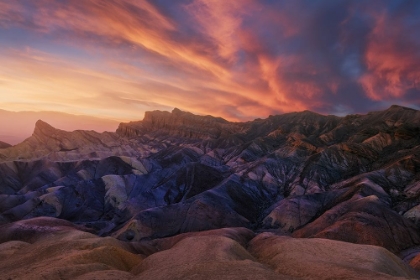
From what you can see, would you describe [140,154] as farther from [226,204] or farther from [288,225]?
[288,225]

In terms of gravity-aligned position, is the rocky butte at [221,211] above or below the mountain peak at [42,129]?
below

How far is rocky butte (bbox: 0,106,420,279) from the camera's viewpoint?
33.9 m

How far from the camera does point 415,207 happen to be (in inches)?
3182

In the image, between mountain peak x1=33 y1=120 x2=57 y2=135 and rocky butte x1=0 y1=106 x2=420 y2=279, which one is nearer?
rocky butte x1=0 y1=106 x2=420 y2=279

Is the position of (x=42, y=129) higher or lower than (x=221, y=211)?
higher

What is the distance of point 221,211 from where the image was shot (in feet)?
300

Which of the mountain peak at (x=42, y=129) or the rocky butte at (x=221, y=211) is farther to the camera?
the mountain peak at (x=42, y=129)

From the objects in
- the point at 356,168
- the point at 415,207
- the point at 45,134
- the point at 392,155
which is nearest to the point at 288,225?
the point at 415,207

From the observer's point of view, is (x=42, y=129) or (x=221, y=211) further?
(x=42, y=129)

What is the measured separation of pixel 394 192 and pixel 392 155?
40.8m

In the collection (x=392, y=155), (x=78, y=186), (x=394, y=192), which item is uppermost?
(x=392, y=155)

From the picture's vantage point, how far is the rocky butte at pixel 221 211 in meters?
33.9

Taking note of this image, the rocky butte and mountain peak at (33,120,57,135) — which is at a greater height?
mountain peak at (33,120,57,135)

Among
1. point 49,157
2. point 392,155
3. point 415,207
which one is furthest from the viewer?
point 49,157
